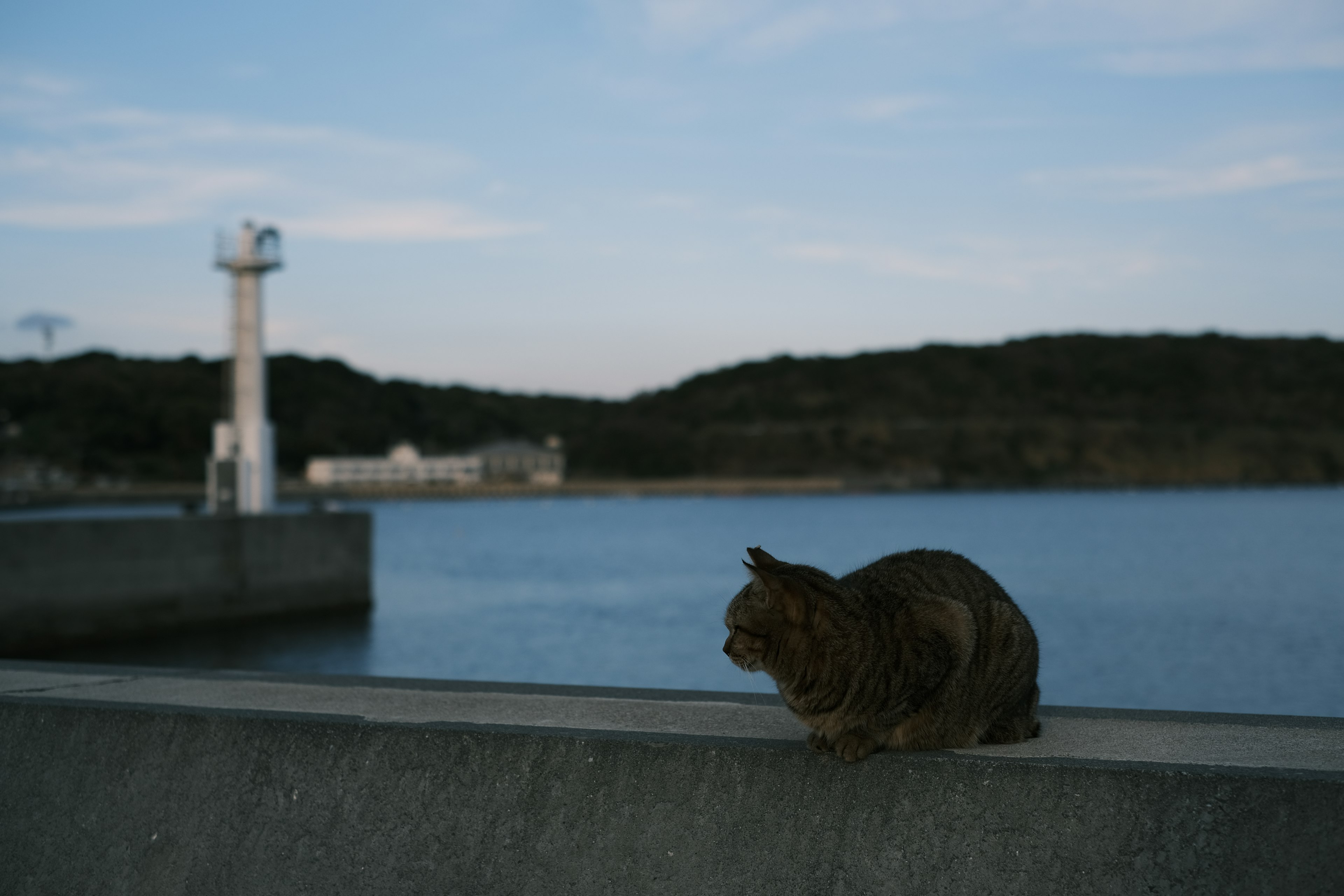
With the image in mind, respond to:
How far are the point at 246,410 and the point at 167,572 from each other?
858cm

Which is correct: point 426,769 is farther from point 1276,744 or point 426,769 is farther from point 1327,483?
point 1327,483

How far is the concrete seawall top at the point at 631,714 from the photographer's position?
306 cm

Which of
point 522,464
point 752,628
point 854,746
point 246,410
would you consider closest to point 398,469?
point 522,464

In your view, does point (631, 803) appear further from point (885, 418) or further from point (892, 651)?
point (885, 418)

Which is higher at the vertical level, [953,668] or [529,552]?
[953,668]

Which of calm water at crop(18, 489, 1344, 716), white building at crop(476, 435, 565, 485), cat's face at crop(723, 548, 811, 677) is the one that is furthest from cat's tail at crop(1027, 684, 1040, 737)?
white building at crop(476, 435, 565, 485)

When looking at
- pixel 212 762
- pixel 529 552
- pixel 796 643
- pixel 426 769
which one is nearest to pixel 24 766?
pixel 212 762

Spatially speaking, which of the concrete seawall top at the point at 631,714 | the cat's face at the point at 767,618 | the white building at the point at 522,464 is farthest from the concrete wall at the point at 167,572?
the white building at the point at 522,464

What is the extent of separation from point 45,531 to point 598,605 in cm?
2170

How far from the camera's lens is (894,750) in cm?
297

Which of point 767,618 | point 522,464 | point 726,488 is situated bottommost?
point 726,488

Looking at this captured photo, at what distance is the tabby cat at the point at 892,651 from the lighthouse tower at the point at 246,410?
2673 centimetres

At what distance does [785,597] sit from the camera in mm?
2645

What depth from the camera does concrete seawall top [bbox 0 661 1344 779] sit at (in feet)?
10.0
